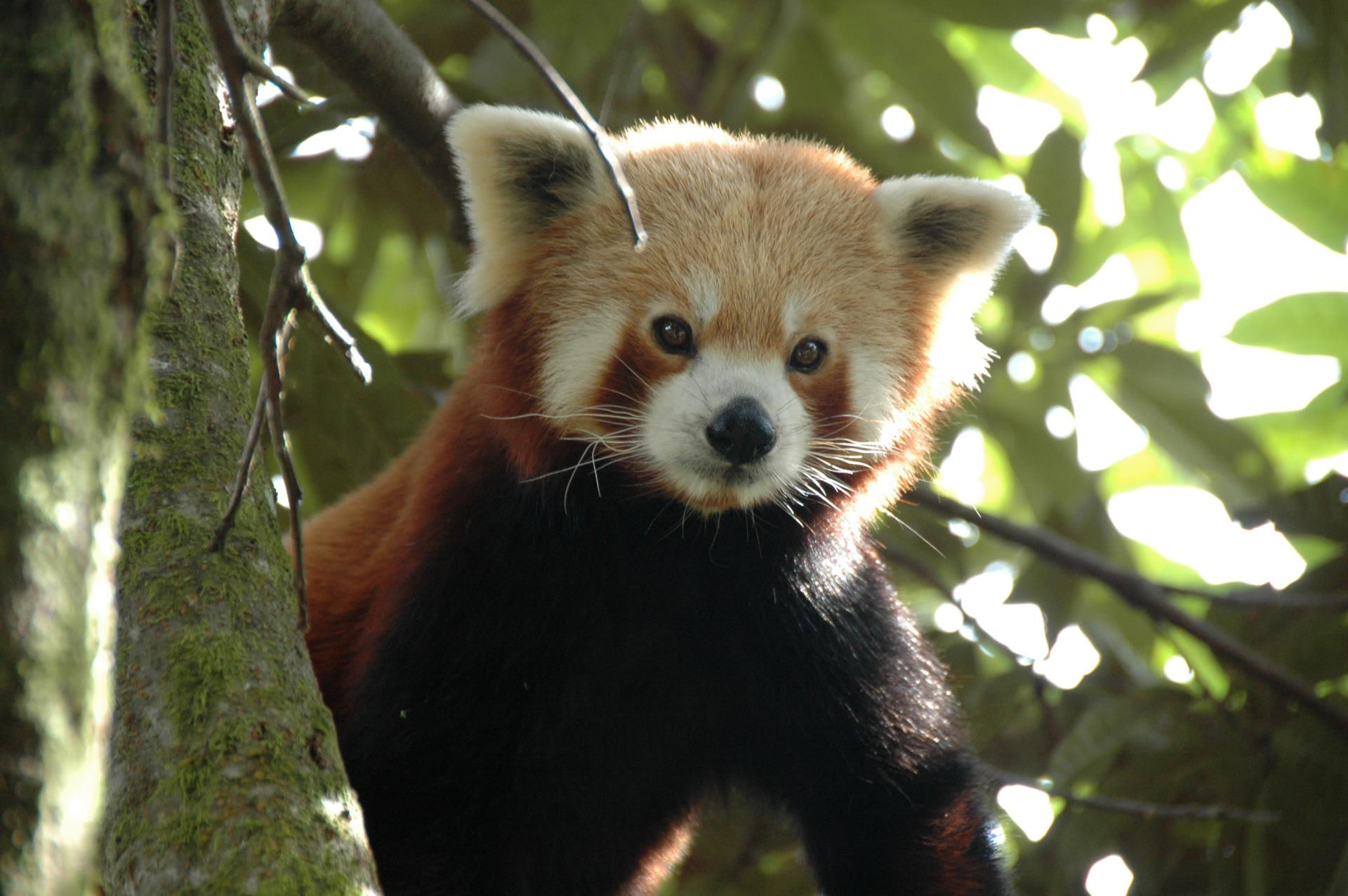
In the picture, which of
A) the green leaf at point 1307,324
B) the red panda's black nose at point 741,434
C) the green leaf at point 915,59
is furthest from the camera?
the green leaf at point 1307,324

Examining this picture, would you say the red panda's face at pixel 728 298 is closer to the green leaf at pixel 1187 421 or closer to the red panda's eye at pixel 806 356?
the red panda's eye at pixel 806 356

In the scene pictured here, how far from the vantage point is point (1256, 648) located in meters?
4.49

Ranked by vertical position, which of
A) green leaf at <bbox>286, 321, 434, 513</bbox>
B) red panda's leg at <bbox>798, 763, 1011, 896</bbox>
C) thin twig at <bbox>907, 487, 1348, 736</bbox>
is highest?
thin twig at <bbox>907, 487, 1348, 736</bbox>

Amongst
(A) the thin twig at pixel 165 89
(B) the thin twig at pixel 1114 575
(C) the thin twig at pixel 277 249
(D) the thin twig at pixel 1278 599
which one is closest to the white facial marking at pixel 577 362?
(B) the thin twig at pixel 1114 575

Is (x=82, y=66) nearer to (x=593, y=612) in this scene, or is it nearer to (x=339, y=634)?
(x=593, y=612)

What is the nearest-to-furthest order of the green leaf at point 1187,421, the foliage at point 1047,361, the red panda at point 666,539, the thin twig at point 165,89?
the thin twig at point 165,89, the red panda at point 666,539, the foliage at point 1047,361, the green leaf at point 1187,421

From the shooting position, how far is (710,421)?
116 inches

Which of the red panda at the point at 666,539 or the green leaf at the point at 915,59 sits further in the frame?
the green leaf at the point at 915,59

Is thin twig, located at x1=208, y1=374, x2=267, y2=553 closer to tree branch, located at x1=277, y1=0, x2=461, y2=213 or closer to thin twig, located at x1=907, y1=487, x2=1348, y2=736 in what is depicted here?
tree branch, located at x1=277, y1=0, x2=461, y2=213

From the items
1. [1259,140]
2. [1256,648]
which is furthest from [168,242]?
[1259,140]

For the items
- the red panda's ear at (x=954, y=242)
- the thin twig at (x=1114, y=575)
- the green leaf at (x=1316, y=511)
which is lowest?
the thin twig at (x=1114, y=575)

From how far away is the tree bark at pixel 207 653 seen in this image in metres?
1.35

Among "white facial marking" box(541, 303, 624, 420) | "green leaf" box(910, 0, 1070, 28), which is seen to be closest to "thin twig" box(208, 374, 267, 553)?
"white facial marking" box(541, 303, 624, 420)

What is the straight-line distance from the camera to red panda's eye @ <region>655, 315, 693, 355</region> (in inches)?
125
